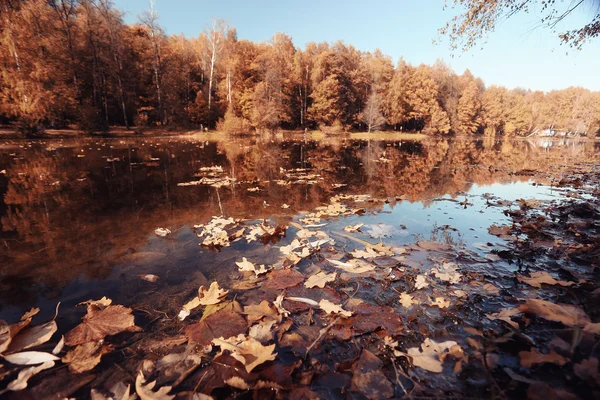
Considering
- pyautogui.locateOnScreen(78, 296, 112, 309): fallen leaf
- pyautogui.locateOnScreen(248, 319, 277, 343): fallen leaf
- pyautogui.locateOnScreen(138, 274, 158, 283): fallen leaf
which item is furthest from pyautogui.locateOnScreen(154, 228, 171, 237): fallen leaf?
pyautogui.locateOnScreen(248, 319, 277, 343): fallen leaf

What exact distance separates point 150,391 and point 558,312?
9.95 ft

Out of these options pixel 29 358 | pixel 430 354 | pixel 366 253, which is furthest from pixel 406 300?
pixel 29 358

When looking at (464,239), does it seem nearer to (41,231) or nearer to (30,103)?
(41,231)

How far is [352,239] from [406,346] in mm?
2195

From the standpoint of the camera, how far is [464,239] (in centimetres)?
418

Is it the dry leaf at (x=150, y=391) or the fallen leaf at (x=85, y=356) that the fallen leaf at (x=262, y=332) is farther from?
the fallen leaf at (x=85, y=356)

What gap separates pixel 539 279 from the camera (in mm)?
2832

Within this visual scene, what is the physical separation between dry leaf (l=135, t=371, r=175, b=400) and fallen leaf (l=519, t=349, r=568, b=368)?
2256 mm

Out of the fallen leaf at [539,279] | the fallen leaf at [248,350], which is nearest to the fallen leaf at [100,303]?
the fallen leaf at [248,350]

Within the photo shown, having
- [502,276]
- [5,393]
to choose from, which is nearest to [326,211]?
[502,276]

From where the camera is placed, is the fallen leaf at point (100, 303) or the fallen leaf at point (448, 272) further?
the fallen leaf at point (448, 272)

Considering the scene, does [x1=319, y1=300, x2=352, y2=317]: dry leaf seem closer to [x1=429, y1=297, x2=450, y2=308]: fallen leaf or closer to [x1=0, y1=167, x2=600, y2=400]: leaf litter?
[x1=0, y1=167, x2=600, y2=400]: leaf litter

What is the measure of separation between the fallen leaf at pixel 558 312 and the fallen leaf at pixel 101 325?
10.8 ft

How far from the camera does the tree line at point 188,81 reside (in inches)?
933
